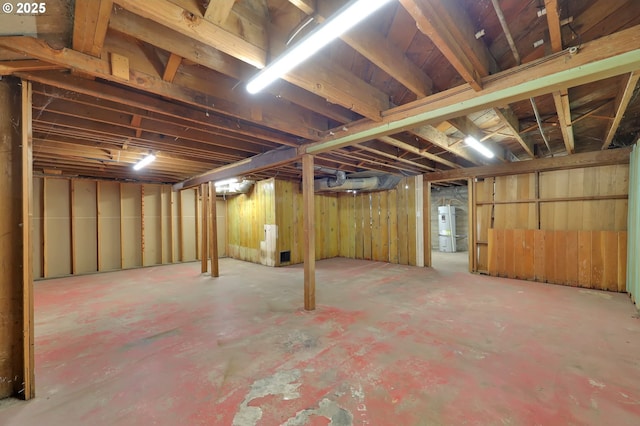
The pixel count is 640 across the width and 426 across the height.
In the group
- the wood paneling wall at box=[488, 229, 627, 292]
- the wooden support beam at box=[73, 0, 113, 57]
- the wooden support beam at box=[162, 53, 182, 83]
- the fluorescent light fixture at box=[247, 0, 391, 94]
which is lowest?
the wood paneling wall at box=[488, 229, 627, 292]

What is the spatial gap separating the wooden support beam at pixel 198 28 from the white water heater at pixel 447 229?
8819 millimetres

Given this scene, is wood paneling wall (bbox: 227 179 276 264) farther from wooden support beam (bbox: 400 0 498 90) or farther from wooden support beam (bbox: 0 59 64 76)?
wooden support beam (bbox: 400 0 498 90)

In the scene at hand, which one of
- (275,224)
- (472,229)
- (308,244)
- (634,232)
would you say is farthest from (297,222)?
(634,232)

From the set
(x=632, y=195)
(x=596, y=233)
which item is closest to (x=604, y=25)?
(x=632, y=195)

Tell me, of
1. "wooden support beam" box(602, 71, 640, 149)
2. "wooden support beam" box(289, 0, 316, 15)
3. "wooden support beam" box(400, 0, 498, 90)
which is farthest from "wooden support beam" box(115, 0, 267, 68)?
"wooden support beam" box(602, 71, 640, 149)

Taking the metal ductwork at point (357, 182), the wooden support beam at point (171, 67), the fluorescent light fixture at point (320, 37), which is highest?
the wooden support beam at point (171, 67)

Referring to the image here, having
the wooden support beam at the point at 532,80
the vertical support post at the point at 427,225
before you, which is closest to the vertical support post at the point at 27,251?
the wooden support beam at the point at 532,80

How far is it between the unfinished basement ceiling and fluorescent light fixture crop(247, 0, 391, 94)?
9 cm

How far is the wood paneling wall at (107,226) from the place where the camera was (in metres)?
5.76

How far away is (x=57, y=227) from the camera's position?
5.90 metres

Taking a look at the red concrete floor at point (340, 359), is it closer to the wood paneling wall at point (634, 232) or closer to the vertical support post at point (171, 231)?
the wood paneling wall at point (634, 232)

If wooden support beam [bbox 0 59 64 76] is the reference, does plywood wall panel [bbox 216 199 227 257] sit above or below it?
below

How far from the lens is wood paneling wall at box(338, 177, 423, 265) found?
21.1 ft

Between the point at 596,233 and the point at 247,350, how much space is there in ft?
18.5
